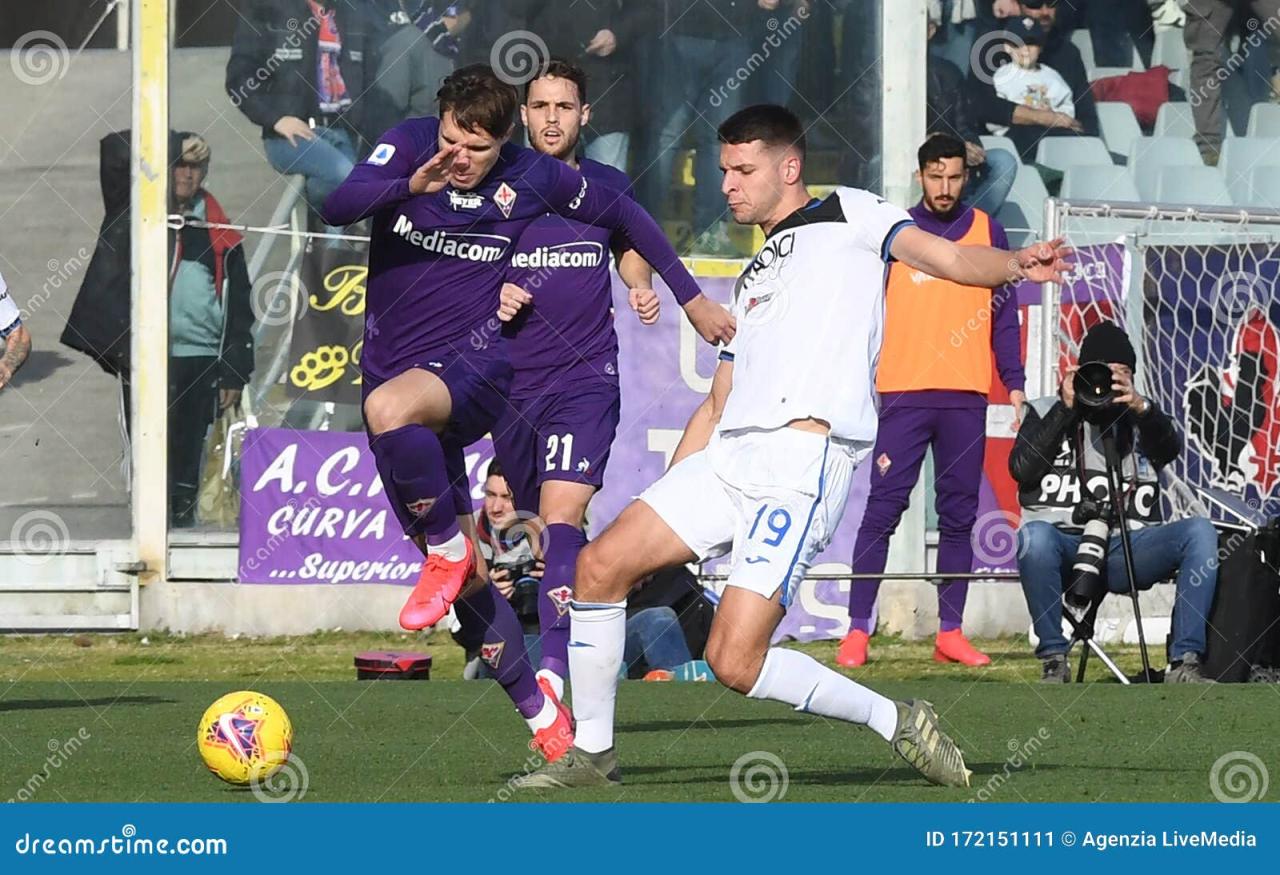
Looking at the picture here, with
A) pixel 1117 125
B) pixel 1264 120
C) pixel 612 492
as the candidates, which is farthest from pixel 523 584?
pixel 1264 120

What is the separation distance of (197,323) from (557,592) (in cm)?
686

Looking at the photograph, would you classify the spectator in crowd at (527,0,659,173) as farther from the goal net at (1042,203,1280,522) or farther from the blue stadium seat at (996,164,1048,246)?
the goal net at (1042,203,1280,522)

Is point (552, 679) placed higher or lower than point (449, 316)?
lower

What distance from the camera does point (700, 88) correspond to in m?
15.1

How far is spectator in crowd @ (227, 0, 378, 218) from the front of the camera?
48.3 ft

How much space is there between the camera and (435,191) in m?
6.97

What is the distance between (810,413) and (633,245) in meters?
1.87

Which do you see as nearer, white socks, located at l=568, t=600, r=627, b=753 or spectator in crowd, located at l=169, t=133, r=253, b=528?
white socks, located at l=568, t=600, r=627, b=753

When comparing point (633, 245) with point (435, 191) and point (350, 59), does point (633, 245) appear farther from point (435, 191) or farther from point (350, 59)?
point (350, 59)

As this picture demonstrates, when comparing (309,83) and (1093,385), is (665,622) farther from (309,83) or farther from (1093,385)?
(309,83)

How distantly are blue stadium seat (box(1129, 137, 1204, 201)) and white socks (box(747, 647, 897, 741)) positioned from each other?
10.0 m

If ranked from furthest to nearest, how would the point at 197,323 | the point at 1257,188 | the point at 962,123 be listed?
the point at 1257,188 < the point at 962,123 < the point at 197,323

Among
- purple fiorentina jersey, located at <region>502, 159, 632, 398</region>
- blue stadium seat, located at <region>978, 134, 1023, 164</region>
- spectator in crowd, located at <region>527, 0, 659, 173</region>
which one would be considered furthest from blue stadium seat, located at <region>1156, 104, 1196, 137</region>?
purple fiorentina jersey, located at <region>502, 159, 632, 398</region>

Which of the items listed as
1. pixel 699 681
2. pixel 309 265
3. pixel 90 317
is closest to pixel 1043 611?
pixel 699 681
